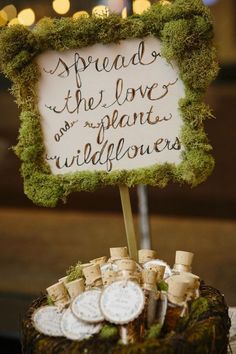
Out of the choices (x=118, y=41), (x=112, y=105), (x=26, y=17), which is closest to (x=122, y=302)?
(x=112, y=105)

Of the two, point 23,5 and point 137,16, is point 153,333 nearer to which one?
point 137,16

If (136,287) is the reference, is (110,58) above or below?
above

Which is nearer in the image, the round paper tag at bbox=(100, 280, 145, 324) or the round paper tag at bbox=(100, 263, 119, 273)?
the round paper tag at bbox=(100, 280, 145, 324)

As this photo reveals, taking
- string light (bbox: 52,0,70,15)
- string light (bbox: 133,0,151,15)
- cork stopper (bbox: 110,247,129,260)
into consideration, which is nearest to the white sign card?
cork stopper (bbox: 110,247,129,260)

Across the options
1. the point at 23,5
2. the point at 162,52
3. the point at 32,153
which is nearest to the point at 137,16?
the point at 162,52

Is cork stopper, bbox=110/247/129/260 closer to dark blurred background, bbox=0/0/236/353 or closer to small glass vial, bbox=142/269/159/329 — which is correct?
small glass vial, bbox=142/269/159/329

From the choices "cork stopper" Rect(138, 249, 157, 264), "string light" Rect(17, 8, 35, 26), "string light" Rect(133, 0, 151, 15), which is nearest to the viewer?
"cork stopper" Rect(138, 249, 157, 264)

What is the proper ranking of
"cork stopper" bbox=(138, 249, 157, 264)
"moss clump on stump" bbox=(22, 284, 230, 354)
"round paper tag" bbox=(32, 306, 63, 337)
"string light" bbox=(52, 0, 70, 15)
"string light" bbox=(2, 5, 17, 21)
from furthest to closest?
1. "string light" bbox=(52, 0, 70, 15)
2. "string light" bbox=(2, 5, 17, 21)
3. "cork stopper" bbox=(138, 249, 157, 264)
4. "round paper tag" bbox=(32, 306, 63, 337)
5. "moss clump on stump" bbox=(22, 284, 230, 354)
